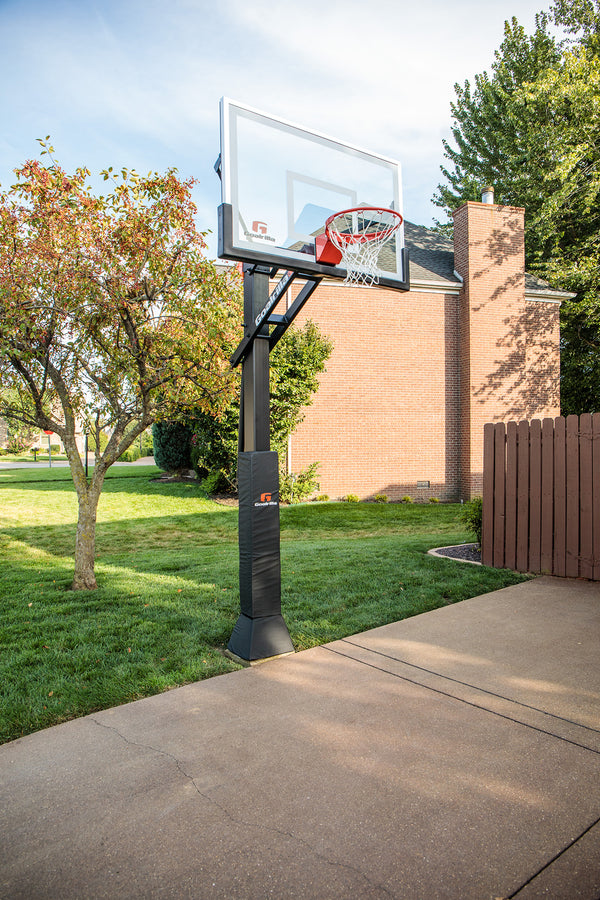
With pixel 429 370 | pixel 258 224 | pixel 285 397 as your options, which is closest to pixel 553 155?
pixel 429 370

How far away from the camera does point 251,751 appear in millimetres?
2996

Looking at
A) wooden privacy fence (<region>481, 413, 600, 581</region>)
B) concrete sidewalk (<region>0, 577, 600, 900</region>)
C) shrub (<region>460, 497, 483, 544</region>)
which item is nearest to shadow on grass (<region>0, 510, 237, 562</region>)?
shrub (<region>460, 497, 483, 544</region>)

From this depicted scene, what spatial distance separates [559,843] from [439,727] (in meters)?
0.99

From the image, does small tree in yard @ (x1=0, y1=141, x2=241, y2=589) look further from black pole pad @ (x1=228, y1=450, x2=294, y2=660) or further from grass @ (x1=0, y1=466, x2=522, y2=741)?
black pole pad @ (x1=228, y1=450, x2=294, y2=660)

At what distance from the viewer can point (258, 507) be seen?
4.42 m

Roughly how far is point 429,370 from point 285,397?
4.59 metres

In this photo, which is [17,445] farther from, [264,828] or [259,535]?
[264,828]

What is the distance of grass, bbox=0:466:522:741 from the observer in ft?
12.8

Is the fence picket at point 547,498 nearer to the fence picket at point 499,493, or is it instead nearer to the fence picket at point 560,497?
the fence picket at point 560,497

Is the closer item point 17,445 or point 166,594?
point 166,594

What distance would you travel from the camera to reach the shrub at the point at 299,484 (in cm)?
1422

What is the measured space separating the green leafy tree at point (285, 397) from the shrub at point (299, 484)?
0.86 metres

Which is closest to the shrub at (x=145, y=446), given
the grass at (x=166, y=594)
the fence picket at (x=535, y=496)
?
the grass at (x=166, y=594)

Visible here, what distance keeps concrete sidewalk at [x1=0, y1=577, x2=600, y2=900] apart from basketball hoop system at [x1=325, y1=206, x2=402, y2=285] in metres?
3.13
